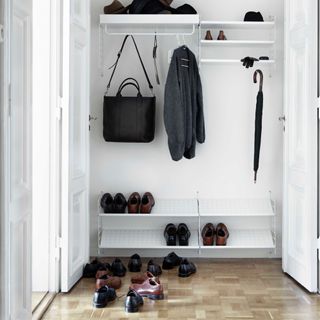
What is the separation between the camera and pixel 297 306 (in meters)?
3.07

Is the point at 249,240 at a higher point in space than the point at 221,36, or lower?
lower

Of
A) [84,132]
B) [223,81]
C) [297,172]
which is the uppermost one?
[223,81]

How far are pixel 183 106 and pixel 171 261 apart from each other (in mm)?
1201

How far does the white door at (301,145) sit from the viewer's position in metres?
3.34

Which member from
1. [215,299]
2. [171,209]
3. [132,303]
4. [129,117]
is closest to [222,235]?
[171,209]

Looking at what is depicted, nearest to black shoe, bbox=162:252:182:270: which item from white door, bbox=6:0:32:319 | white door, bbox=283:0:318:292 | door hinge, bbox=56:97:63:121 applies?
white door, bbox=283:0:318:292

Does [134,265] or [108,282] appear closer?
[108,282]

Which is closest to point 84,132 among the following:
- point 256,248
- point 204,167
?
point 204,167

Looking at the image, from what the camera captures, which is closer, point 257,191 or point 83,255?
point 83,255

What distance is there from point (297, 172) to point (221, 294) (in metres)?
0.99

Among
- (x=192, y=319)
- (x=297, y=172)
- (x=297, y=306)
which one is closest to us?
(x=192, y=319)

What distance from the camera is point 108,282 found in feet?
11.0

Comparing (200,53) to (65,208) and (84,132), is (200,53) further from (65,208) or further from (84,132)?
(65,208)

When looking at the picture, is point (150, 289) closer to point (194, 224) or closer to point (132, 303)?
point (132, 303)
